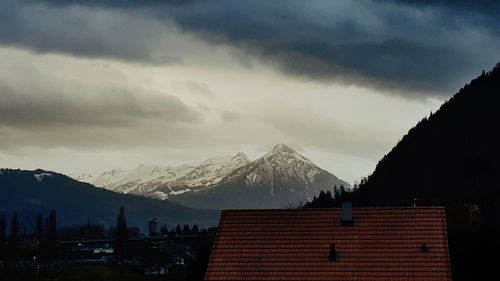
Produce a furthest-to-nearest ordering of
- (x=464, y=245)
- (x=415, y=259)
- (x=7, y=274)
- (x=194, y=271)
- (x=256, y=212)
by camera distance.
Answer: (x=7, y=274) < (x=194, y=271) < (x=464, y=245) < (x=256, y=212) < (x=415, y=259)

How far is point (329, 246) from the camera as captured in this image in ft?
210

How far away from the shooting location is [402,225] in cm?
6469

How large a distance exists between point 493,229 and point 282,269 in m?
27.8

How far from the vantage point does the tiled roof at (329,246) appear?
2448 inches

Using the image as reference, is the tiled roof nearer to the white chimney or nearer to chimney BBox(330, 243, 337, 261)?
chimney BBox(330, 243, 337, 261)

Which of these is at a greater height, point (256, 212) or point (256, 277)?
point (256, 212)

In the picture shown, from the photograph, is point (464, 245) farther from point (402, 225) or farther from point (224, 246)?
point (224, 246)

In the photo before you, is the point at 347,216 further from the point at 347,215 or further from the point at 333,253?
the point at 333,253

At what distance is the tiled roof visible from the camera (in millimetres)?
62188

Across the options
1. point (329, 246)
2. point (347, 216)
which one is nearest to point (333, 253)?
point (329, 246)

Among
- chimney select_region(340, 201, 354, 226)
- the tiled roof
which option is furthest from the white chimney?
the tiled roof

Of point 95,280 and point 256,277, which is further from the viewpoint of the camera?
point 95,280

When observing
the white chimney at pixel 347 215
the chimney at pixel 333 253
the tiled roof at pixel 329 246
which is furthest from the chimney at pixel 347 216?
the chimney at pixel 333 253

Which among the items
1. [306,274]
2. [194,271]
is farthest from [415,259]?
[194,271]
